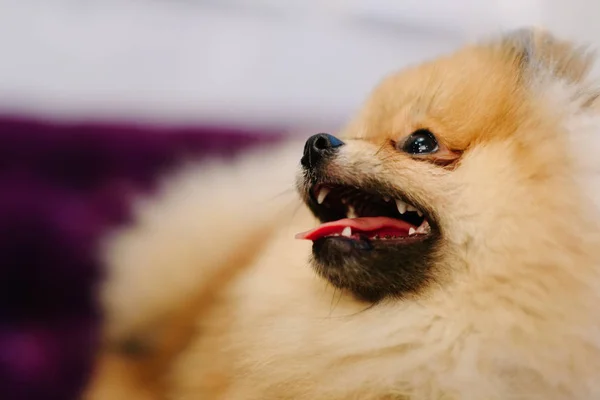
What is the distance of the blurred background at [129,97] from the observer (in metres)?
0.87

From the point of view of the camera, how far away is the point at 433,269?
0.80 meters

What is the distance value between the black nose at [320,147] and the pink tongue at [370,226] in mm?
84

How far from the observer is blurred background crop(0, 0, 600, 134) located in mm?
983

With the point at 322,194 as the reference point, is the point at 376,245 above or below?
below

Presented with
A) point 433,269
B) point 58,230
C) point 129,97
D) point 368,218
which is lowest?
point 433,269

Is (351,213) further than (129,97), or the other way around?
(129,97)

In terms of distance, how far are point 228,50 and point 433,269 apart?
1.65 ft

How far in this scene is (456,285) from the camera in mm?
778

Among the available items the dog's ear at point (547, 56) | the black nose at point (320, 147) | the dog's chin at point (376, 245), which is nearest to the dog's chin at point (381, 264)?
the dog's chin at point (376, 245)

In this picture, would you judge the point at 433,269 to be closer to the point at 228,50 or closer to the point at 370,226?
the point at 370,226

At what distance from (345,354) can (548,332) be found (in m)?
0.24

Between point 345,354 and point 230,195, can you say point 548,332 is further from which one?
point 230,195

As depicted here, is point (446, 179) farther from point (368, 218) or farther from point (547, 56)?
point (547, 56)

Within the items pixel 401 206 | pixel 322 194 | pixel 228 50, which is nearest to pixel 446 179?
pixel 401 206
